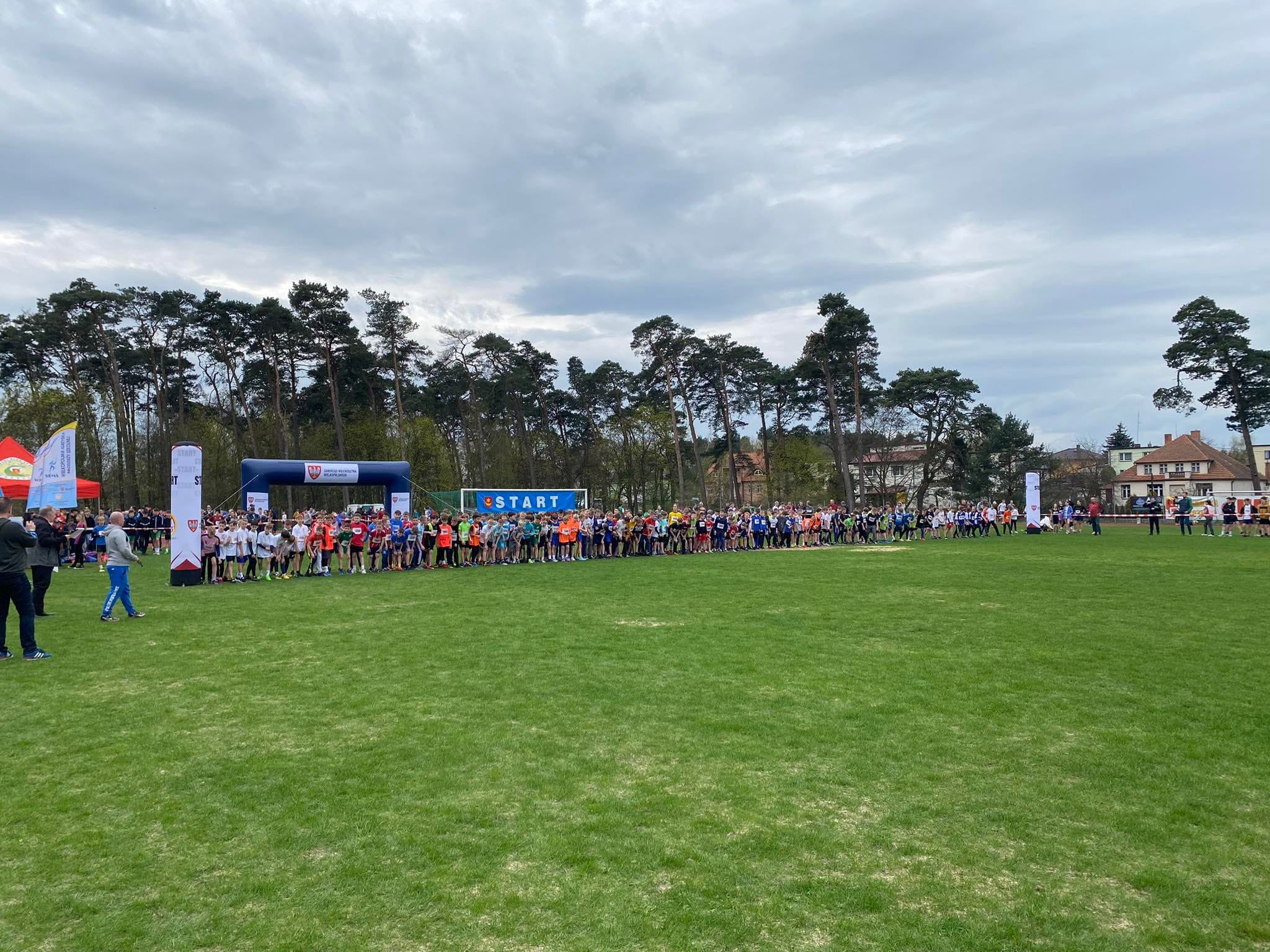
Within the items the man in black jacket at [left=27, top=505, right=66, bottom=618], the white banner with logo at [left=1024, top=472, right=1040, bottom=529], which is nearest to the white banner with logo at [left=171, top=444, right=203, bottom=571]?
the man in black jacket at [left=27, top=505, right=66, bottom=618]

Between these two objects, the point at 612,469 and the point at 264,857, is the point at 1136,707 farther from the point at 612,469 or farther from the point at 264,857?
the point at 612,469

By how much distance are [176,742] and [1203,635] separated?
11.5 meters

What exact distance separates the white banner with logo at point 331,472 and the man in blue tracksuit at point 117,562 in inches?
633

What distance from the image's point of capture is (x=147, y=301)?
137 ft

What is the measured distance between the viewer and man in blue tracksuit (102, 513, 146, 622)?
37.5 feet

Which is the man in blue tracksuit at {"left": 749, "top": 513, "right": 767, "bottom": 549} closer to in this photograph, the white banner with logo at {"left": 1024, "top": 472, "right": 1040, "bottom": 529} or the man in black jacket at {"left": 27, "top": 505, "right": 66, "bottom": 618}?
the white banner with logo at {"left": 1024, "top": 472, "right": 1040, "bottom": 529}

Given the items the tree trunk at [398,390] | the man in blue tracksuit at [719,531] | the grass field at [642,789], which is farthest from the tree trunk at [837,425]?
the grass field at [642,789]

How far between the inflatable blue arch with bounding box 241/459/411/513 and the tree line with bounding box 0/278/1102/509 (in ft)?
54.9

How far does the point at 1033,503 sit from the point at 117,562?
37.5m

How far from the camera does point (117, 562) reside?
11.7 m

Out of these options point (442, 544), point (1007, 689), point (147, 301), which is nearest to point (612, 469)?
point (147, 301)

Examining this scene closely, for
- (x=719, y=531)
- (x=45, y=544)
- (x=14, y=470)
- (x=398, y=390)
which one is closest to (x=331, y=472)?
(x=14, y=470)

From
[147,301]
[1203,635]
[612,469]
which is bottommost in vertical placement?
[1203,635]

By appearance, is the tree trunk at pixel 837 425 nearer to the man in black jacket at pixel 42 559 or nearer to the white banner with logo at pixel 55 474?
the white banner with logo at pixel 55 474
